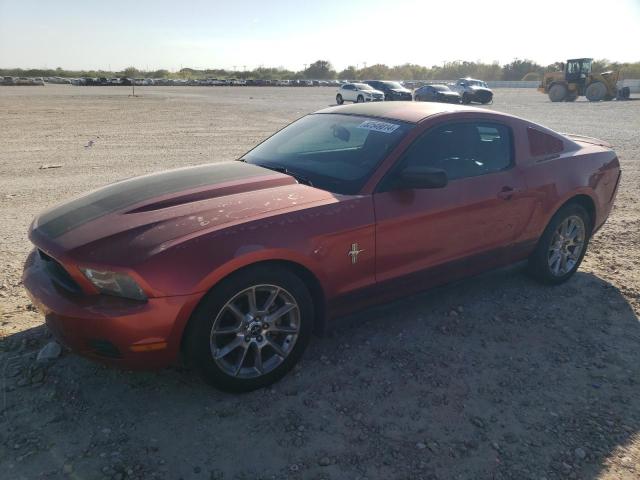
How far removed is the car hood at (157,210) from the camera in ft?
8.60

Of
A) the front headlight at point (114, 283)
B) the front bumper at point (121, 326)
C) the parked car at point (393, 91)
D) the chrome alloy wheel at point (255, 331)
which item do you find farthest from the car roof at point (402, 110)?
the parked car at point (393, 91)

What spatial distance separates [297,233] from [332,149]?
1207mm

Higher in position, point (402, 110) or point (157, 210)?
point (402, 110)

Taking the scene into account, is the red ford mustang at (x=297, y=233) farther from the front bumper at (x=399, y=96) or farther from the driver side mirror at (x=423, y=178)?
the front bumper at (x=399, y=96)

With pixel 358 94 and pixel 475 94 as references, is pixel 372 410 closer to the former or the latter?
pixel 358 94

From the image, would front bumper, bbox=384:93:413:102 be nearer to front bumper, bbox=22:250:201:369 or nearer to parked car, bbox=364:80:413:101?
parked car, bbox=364:80:413:101

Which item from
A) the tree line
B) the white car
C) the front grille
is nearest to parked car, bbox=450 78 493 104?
the white car

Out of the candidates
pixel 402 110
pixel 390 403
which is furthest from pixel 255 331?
pixel 402 110

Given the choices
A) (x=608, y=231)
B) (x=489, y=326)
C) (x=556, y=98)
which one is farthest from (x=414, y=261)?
(x=556, y=98)

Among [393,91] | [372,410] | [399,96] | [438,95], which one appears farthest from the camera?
[393,91]

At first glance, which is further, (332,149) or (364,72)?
(364,72)

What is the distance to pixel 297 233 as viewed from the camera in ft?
9.25

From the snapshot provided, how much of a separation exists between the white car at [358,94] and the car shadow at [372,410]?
28.9m

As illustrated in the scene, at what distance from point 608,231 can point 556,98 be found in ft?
103
